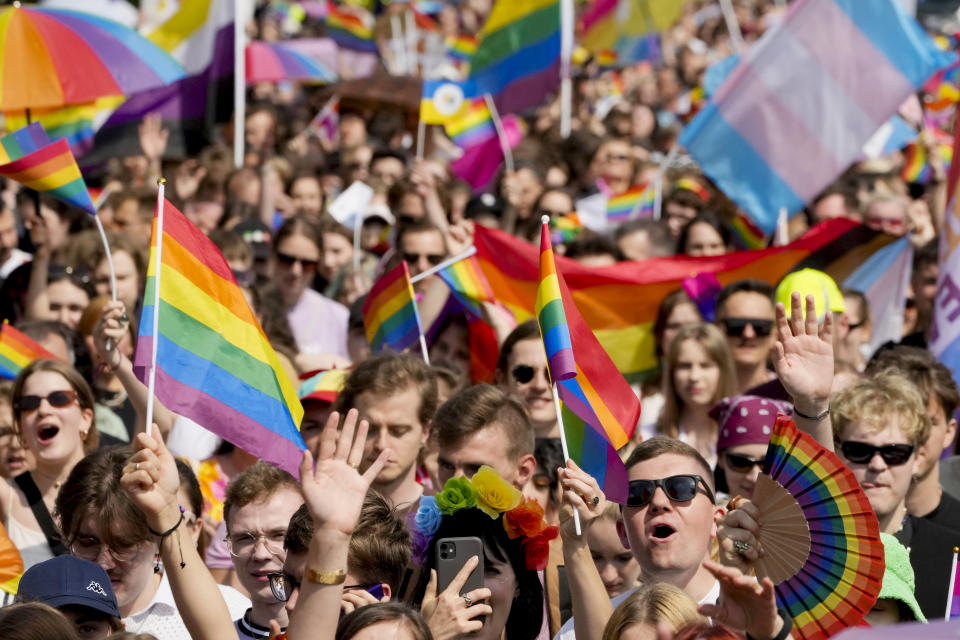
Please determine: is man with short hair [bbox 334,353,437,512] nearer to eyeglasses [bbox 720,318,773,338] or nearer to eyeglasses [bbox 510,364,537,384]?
eyeglasses [bbox 510,364,537,384]

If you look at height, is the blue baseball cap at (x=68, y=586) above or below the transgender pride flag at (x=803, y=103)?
below

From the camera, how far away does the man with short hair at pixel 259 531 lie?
4723 millimetres

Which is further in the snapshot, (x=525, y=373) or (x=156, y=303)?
(x=525, y=373)

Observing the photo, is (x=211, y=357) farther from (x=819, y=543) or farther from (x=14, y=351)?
(x=14, y=351)

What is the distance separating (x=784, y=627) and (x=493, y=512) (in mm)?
1216

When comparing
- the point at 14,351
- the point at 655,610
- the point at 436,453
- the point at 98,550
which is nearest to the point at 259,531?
the point at 98,550

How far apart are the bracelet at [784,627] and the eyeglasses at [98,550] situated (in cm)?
214

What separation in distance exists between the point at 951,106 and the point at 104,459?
10.4m

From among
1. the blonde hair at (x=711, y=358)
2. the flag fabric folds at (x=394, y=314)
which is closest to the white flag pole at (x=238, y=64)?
the flag fabric folds at (x=394, y=314)

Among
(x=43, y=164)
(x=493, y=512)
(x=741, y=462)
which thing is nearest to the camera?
(x=493, y=512)

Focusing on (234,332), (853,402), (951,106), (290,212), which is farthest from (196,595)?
(951,106)

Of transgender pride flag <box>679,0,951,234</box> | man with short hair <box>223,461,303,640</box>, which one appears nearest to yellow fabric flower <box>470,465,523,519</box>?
man with short hair <box>223,461,303,640</box>

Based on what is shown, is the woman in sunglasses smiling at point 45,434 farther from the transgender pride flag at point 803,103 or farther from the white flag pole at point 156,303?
the transgender pride flag at point 803,103

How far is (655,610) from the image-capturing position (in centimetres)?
379
